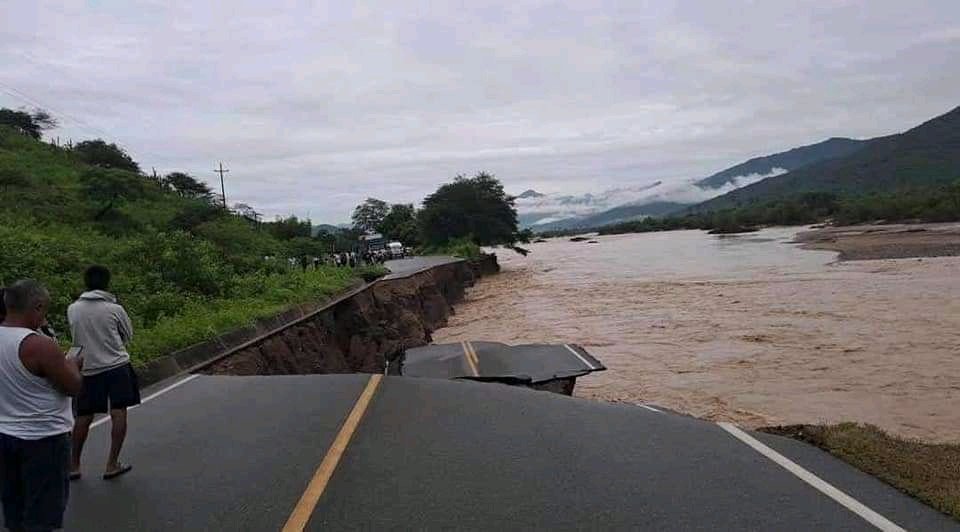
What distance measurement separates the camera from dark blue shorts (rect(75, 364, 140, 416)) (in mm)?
6477

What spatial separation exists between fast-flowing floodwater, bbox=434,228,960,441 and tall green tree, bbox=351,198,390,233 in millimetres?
79957

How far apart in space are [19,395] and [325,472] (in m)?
2.36

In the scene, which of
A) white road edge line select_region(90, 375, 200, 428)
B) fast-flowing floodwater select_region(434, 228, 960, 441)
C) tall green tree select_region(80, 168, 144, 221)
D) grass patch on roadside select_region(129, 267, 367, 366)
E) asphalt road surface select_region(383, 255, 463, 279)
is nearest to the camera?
white road edge line select_region(90, 375, 200, 428)

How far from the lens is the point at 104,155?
183 ft

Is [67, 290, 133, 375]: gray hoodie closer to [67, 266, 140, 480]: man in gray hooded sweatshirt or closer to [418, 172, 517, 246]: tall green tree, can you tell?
[67, 266, 140, 480]: man in gray hooded sweatshirt

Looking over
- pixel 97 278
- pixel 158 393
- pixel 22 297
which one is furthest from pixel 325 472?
pixel 158 393

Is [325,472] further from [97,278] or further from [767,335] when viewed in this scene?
[767,335]

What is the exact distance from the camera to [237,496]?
229 inches

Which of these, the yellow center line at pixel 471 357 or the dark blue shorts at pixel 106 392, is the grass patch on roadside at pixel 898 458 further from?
→ the dark blue shorts at pixel 106 392

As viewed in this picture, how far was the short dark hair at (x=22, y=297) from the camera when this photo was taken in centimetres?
459

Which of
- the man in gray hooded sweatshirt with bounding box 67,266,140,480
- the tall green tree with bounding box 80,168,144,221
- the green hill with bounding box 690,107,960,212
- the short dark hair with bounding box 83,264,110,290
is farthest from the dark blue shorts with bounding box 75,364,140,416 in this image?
the green hill with bounding box 690,107,960,212

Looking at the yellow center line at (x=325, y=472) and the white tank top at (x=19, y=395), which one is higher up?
the white tank top at (x=19, y=395)

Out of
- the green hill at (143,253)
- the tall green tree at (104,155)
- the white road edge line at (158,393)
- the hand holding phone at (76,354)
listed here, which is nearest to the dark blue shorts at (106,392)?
the hand holding phone at (76,354)

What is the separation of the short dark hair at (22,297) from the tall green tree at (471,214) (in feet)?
235
